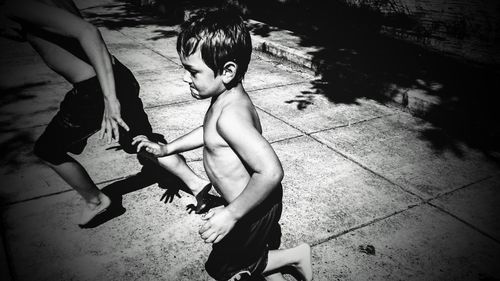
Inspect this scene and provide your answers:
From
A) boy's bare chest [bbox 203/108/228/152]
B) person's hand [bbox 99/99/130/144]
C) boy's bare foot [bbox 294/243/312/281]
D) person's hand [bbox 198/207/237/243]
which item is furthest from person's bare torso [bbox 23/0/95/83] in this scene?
boy's bare foot [bbox 294/243/312/281]

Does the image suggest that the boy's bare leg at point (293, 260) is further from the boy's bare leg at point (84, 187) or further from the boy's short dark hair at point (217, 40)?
the boy's bare leg at point (84, 187)

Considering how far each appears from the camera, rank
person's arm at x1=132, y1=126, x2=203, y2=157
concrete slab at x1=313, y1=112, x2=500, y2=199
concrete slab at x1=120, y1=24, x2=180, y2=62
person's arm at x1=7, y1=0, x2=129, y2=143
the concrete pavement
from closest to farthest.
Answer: person's arm at x1=7, y1=0, x2=129, y2=143 < person's arm at x1=132, y1=126, x2=203, y2=157 < the concrete pavement < concrete slab at x1=313, y1=112, x2=500, y2=199 < concrete slab at x1=120, y1=24, x2=180, y2=62

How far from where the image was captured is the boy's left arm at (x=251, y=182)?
1.41 m

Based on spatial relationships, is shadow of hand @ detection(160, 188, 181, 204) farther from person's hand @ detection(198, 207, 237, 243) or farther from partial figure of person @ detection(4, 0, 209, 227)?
person's hand @ detection(198, 207, 237, 243)

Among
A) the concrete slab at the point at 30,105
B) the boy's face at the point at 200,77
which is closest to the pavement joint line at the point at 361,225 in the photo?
the boy's face at the point at 200,77

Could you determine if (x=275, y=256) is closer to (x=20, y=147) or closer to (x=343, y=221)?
(x=343, y=221)

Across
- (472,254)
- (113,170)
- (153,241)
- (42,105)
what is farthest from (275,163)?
(42,105)

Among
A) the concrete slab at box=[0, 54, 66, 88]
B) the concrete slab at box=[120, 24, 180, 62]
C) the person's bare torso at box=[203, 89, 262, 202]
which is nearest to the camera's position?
the person's bare torso at box=[203, 89, 262, 202]

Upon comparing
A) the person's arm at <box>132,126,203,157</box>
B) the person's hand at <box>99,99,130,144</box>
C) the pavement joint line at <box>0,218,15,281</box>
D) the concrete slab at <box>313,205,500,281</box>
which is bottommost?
the pavement joint line at <box>0,218,15,281</box>

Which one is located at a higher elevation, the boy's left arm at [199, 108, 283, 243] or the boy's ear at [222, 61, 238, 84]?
the boy's ear at [222, 61, 238, 84]

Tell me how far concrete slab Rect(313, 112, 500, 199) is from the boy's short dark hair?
213 cm

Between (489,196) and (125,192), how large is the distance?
10.4 feet

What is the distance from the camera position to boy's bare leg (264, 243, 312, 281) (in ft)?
6.18

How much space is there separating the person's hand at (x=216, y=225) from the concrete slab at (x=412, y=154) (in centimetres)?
210
